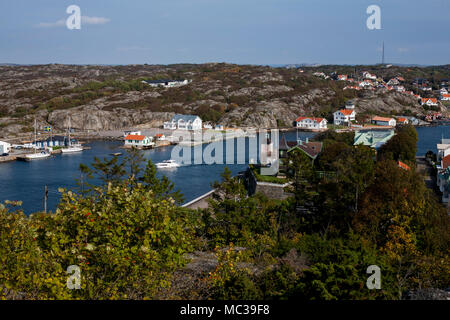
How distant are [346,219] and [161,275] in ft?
23.5

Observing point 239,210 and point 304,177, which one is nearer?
point 239,210

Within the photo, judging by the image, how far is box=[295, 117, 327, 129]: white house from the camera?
42281 mm

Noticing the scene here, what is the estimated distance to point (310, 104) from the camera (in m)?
51.0

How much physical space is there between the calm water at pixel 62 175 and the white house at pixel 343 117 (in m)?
12.4

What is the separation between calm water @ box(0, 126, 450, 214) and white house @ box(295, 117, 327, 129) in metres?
11.4

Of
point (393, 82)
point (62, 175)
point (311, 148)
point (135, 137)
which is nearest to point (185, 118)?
point (135, 137)

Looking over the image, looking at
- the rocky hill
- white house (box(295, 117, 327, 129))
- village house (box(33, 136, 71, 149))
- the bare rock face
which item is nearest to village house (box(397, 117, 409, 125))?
the rocky hill

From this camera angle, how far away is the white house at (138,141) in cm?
3178

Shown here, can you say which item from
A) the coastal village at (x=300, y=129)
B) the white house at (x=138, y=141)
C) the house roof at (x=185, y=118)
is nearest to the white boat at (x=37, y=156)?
the coastal village at (x=300, y=129)

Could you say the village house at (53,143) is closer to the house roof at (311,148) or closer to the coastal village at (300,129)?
the coastal village at (300,129)

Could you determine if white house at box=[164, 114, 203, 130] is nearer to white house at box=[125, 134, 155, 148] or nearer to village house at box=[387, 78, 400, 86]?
white house at box=[125, 134, 155, 148]
